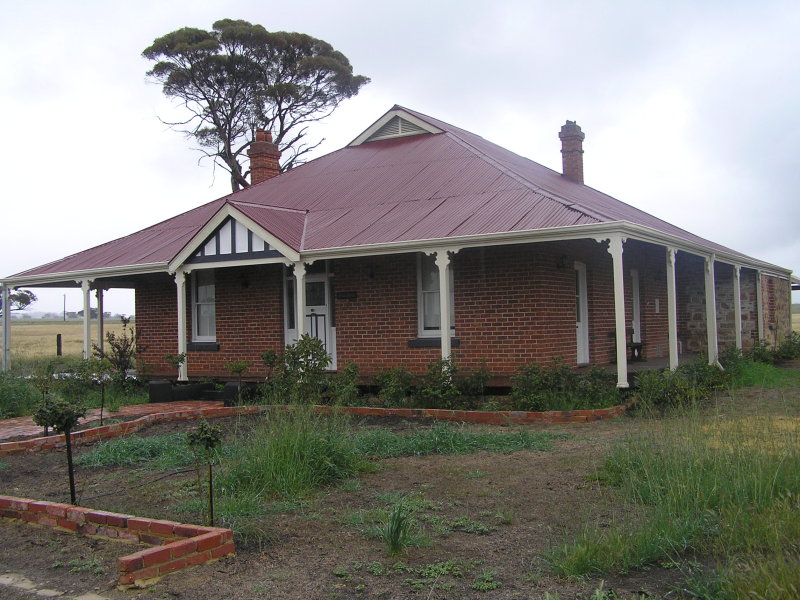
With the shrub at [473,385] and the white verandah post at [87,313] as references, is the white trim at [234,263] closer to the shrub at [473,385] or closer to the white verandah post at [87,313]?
the white verandah post at [87,313]

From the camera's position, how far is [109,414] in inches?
504

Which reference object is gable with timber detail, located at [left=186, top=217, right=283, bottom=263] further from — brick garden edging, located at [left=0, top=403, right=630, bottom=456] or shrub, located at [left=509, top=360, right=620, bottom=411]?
shrub, located at [left=509, top=360, right=620, bottom=411]

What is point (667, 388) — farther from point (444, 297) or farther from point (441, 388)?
point (444, 297)

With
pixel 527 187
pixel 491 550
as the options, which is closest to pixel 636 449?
pixel 491 550

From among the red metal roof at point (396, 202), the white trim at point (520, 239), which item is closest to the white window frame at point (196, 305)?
the red metal roof at point (396, 202)

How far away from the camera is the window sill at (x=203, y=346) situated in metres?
16.8

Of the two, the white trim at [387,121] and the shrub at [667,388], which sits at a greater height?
the white trim at [387,121]

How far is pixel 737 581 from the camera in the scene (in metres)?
4.09

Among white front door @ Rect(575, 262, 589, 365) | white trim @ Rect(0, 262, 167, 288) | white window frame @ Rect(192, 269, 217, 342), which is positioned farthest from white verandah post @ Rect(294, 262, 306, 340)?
white front door @ Rect(575, 262, 589, 365)

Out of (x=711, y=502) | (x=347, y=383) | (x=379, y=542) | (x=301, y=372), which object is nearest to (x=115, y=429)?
(x=301, y=372)

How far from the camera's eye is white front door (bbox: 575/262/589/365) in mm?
15328

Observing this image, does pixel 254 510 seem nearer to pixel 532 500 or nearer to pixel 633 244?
pixel 532 500

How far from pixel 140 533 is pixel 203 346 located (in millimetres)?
11347

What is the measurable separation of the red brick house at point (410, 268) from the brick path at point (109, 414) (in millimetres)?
1726
